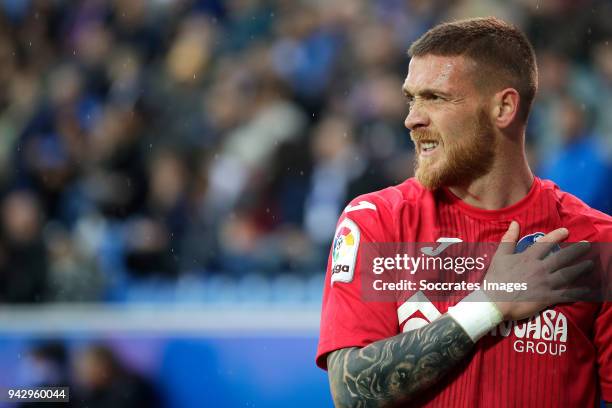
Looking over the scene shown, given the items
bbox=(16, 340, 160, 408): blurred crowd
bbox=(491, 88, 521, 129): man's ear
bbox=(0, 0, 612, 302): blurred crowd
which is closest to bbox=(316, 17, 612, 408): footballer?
bbox=(491, 88, 521, 129): man's ear

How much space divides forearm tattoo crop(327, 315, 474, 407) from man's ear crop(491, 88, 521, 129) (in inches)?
26.2

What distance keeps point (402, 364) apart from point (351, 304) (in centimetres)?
24

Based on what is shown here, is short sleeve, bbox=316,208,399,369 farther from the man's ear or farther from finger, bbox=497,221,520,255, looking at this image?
the man's ear

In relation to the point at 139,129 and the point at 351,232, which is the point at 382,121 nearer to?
the point at 139,129

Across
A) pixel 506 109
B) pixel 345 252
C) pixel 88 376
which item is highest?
pixel 506 109

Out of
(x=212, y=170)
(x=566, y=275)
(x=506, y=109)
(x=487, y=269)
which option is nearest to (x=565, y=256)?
(x=566, y=275)

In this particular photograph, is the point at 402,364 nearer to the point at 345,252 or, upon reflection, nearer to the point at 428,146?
the point at 345,252

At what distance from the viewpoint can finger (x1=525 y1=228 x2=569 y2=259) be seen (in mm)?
2613

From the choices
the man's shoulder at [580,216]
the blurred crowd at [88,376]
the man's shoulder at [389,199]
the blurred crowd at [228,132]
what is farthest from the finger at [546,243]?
the blurred crowd at [88,376]

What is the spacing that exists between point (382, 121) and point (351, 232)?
3410mm

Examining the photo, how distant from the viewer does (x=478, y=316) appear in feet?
8.27

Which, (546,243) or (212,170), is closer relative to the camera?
(546,243)

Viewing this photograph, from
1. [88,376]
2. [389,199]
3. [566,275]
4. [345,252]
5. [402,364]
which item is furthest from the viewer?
[88,376]

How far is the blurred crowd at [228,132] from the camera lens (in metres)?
5.79
